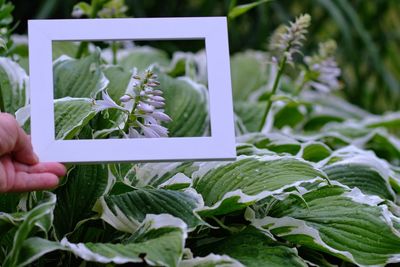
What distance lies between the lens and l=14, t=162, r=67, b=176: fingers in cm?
77

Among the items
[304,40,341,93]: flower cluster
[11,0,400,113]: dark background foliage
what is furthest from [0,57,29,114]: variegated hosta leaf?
[11,0,400,113]: dark background foliage

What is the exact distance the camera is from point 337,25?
221 cm

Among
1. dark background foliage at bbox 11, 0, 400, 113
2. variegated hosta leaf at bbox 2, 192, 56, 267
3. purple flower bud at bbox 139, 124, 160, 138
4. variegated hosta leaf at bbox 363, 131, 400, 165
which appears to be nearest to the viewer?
variegated hosta leaf at bbox 2, 192, 56, 267

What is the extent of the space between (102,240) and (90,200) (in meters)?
0.05

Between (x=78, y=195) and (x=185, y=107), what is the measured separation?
1.19 ft

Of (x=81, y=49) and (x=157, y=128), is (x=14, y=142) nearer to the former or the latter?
(x=157, y=128)

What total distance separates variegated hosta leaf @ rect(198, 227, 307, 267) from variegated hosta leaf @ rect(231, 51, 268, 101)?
94cm

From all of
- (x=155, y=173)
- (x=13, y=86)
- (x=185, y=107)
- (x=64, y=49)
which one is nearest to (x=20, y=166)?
(x=155, y=173)

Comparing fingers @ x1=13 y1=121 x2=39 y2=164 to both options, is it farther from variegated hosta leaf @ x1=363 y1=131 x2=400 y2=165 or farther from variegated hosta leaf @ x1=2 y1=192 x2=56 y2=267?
variegated hosta leaf @ x1=363 y1=131 x2=400 y2=165

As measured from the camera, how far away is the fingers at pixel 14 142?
0.74 m

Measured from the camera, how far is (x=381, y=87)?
8.30 feet

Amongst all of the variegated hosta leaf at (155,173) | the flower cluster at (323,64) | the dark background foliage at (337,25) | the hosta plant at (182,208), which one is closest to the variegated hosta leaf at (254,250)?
the hosta plant at (182,208)

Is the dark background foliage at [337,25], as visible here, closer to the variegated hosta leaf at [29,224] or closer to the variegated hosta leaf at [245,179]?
the variegated hosta leaf at [245,179]

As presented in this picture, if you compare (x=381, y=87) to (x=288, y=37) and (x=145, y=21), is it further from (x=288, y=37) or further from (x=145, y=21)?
(x=145, y=21)
